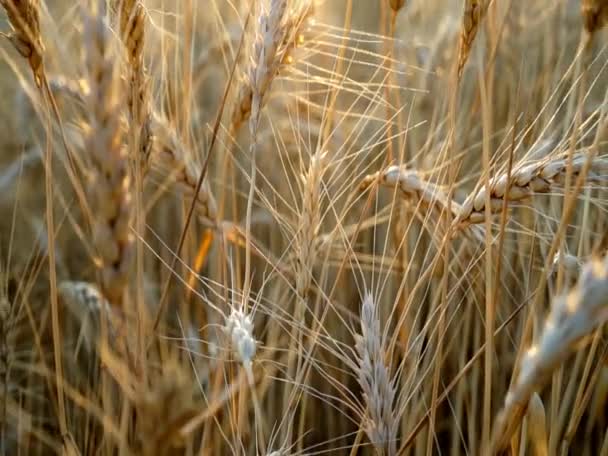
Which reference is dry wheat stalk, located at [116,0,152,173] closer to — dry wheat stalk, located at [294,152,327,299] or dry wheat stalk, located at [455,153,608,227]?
dry wheat stalk, located at [294,152,327,299]

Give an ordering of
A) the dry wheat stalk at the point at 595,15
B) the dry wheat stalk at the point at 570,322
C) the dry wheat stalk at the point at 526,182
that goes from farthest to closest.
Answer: the dry wheat stalk at the point at 526,182, the dry wheat stalk at the point at 595,15, the dry wheat stalk at the point at 570,322

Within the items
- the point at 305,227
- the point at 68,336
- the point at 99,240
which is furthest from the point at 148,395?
the point at 68,336

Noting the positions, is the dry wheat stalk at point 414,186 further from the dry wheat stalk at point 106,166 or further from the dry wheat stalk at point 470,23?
the dry wheat stalk at point 106,166

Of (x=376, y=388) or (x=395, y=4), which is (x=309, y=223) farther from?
(x=395, y=4)

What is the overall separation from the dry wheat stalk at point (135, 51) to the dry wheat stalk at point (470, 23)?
1.10 feet

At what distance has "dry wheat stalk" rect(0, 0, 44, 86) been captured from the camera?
681 millimetres

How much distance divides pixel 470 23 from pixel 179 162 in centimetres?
42

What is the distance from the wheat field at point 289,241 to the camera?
51cm

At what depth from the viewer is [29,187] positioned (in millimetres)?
1625

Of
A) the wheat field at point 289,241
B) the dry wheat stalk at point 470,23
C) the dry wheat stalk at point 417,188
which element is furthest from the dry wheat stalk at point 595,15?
the dry wheat stalk at point 417,188

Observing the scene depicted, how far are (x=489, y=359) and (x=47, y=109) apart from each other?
47cm

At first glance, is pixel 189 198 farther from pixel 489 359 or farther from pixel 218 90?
pixel 218 90

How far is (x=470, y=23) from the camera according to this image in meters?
0.76

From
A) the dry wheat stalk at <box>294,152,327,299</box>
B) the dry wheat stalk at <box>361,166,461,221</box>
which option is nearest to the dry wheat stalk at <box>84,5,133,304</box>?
the dry wheat stalk at <box>294,152,327,299</box>
